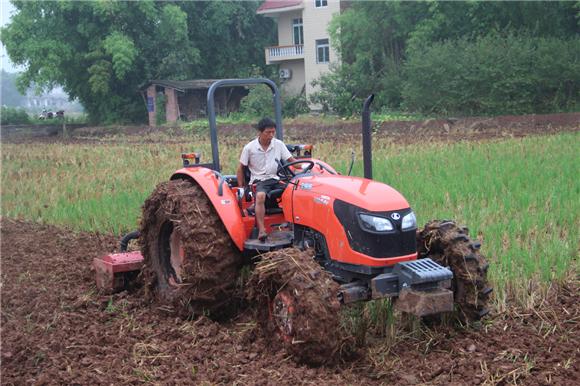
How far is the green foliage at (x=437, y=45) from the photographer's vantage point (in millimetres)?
29438

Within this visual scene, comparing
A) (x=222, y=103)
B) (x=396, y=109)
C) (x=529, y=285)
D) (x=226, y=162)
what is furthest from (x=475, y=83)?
(x=529, y=285)

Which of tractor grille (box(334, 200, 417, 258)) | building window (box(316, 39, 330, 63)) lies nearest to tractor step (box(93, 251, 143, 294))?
tractor grille (box(334, 200, 417, 258))

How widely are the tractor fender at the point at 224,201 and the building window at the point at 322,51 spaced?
4161cm

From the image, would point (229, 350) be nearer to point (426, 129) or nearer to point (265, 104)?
point (426, 129)

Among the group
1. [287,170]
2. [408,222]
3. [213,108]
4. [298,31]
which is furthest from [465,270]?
[298,31]

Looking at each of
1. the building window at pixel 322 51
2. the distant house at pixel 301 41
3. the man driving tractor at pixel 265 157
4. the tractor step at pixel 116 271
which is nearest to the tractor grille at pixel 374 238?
the man driving tractor at pixel 265 157

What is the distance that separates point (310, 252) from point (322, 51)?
4322cm

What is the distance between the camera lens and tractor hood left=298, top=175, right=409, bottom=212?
17.6ft

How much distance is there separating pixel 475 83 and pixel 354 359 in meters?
26.7

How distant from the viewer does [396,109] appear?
120 feet

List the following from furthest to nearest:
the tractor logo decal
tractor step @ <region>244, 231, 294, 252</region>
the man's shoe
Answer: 1. the man's shoe
2. tractor step @ <region>244, 231, 294, 252</region>
3. the tractor logo decal

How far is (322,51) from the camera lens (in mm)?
47594

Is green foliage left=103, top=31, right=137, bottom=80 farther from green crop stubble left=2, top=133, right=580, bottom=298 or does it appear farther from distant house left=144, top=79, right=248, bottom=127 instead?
green crop stubble left=2, top=133, right=580, bottom=298

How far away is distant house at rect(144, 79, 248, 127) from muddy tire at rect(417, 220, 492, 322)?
39834mm
